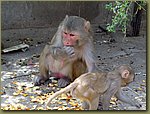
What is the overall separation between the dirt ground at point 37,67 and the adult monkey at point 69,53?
0.18 metres

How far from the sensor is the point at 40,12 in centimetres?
879

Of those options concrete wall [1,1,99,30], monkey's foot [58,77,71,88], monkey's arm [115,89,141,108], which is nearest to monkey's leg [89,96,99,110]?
monkey's arm [115,89,141,108]

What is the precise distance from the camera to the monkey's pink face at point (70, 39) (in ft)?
17.0

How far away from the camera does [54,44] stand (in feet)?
18.2

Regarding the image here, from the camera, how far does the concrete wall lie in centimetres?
863

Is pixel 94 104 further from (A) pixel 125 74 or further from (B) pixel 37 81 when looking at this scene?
(B) pixel 37 81

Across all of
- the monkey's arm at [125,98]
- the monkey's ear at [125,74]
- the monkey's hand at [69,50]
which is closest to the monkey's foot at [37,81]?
the monkey's hand at [69,50]

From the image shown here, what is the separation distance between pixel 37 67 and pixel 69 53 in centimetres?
131

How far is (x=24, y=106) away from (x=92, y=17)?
445 cm

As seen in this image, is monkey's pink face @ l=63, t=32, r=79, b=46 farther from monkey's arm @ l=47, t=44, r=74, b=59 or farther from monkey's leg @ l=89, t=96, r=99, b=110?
monkey's leg @ l=89, t=96, r=99, b=110

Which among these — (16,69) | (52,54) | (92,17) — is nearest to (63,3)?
(92,17)

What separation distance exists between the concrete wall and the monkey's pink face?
3.58 meters

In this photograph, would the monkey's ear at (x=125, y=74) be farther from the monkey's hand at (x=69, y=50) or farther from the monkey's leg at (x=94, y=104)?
the monkey's hand at (x=69, y=50)

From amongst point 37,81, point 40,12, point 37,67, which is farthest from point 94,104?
point 40,12
